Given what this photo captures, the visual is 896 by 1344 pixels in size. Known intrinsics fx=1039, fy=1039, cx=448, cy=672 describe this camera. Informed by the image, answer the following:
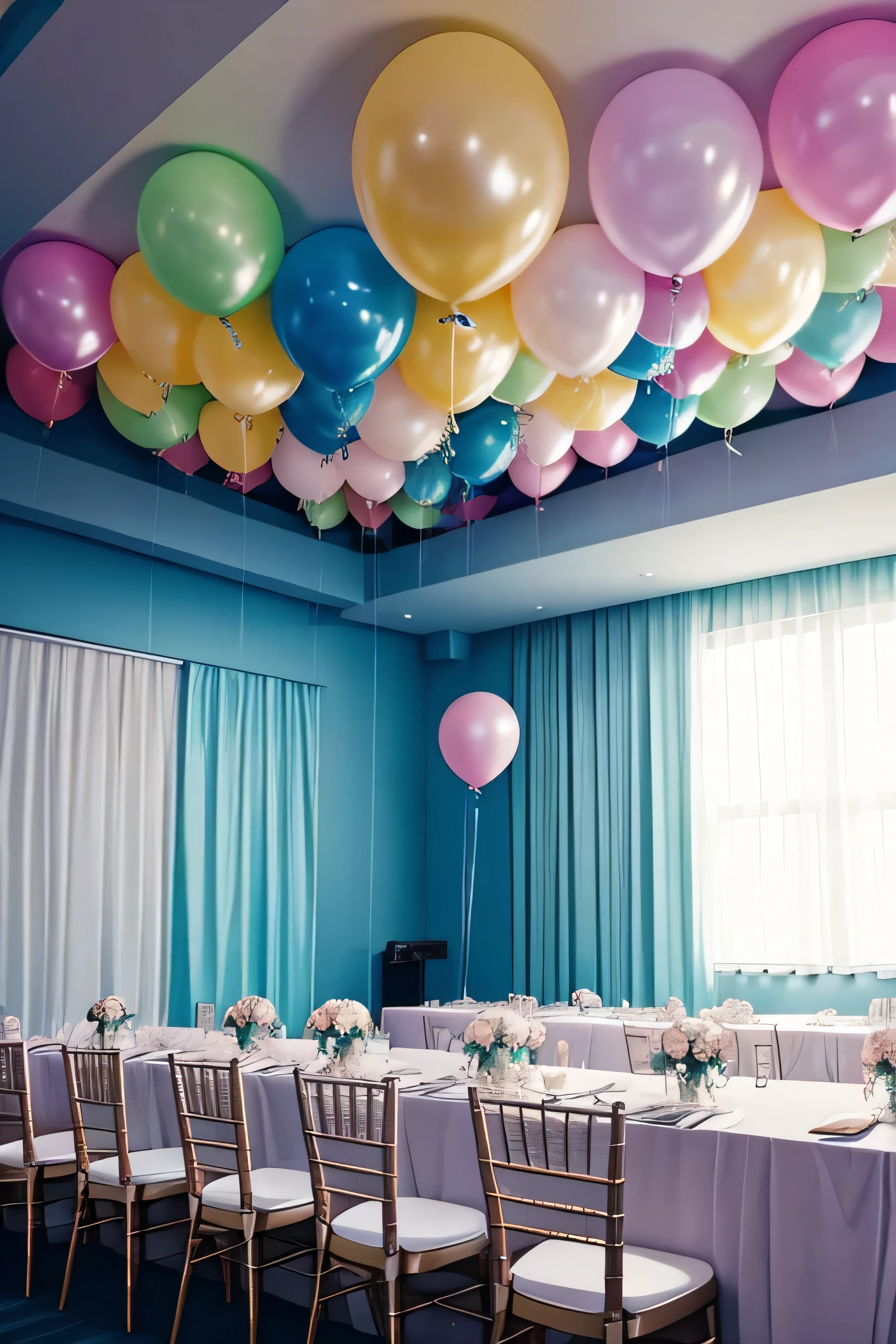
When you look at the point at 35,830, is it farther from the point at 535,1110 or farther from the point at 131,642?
the point at 535,1110

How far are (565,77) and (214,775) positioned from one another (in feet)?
16.5

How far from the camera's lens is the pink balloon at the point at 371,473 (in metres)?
5.00

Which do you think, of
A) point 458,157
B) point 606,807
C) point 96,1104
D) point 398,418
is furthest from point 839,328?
point 606,807

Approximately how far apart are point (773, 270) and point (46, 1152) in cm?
412

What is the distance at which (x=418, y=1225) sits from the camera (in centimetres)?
291

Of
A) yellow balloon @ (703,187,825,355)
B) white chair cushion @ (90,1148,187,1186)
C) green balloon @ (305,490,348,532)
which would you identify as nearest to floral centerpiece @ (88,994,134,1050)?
white chair cushion @ (90,1148,187,1186)

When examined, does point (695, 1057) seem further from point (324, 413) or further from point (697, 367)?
point (324, 413)

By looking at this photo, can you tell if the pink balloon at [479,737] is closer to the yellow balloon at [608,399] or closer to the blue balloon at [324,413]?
the blue balloon at [324,413]

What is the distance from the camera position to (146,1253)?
3.99 m

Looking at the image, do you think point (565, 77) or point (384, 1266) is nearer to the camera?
point (384, 1266)

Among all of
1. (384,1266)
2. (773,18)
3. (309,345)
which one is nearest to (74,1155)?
(384,1266)

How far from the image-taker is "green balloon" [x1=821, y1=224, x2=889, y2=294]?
11.3 ft

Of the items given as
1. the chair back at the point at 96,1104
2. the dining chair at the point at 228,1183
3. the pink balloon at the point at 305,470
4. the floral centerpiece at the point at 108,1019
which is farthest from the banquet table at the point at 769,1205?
the pink balloon at the point at 305,470

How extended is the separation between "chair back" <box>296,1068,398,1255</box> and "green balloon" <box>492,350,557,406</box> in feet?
8.39
